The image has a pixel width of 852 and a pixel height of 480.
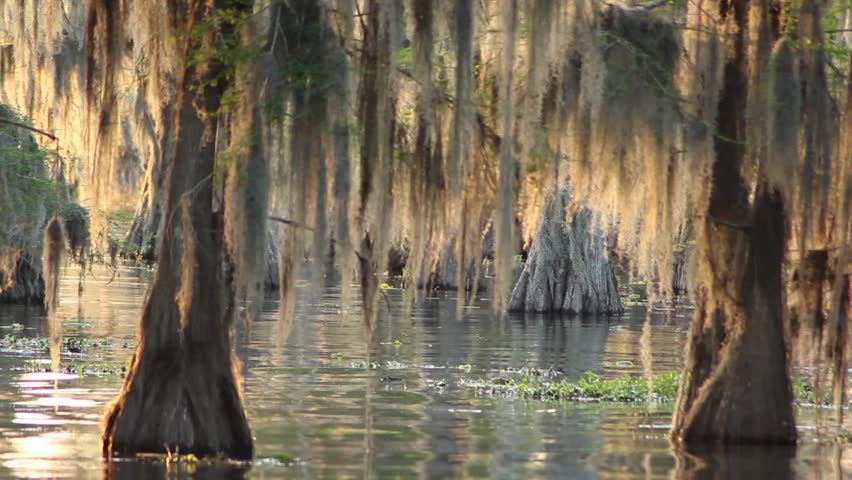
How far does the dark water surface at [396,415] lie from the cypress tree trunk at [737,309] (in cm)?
38

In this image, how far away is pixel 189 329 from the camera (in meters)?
14.2

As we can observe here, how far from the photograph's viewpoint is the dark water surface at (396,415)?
14805 millimetres

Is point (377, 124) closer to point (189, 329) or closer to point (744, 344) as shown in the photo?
point (189, 329)

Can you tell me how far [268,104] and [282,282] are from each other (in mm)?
1412

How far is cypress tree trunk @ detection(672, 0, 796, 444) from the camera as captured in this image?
635 inches

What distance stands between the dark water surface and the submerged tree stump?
20.7 ft

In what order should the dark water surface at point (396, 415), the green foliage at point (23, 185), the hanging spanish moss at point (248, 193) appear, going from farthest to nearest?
1. the green foliage at point (23, 185)
2. the dark water surface at point (396, 415)
3. the hanging spanish moss at point (248, 193)

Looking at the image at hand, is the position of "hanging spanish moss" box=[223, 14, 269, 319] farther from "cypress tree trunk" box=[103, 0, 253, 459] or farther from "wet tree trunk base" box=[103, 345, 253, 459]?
"wet tree trunk base" box=[103, 345, 253, 459]

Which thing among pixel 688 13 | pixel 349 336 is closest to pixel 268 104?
pixel 688 13

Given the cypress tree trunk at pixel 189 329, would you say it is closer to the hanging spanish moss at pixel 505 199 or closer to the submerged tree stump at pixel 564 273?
the hanging spanish moss at pixel 505 199

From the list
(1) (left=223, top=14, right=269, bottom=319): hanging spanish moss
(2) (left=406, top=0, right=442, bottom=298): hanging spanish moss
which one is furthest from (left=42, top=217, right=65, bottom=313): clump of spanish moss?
(2) (left=406, top=0, right=442, bottom=298): hanging spanish moss

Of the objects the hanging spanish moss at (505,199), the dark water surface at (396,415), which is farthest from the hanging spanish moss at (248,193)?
the hanging spanish moss at (505,199)

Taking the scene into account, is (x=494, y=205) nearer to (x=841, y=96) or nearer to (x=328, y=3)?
(x=328, y=3)

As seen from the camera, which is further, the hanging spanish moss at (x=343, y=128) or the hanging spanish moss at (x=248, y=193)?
the hanging spanish moss at (x=343, y=128)
